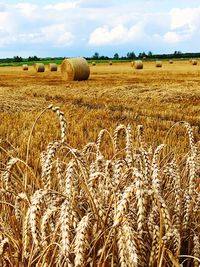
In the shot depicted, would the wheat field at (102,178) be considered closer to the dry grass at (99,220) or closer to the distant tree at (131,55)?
the dry grass at (99,220)

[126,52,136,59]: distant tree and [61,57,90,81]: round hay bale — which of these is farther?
[126,52,136,59]: distant tree

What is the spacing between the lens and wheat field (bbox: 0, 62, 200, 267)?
6.44ft

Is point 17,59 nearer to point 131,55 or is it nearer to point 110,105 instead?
point 131,55

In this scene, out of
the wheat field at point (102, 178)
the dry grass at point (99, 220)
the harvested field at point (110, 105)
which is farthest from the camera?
the harvested field at point (110, 105)

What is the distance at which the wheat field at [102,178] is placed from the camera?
1.96 metres

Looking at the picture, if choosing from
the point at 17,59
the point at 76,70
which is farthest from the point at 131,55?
the point at 76,70

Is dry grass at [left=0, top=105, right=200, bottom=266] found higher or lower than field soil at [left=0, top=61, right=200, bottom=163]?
higher

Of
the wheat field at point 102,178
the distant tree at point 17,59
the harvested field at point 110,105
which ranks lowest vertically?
the distant tree at point 17,59

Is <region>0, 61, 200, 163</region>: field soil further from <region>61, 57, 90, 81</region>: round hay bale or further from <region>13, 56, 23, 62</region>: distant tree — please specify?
<region>13, 56, 23, 62</region>: distant tree

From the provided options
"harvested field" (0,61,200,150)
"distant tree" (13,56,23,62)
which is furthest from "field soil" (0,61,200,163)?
"distant tree" (13,56,23,62)

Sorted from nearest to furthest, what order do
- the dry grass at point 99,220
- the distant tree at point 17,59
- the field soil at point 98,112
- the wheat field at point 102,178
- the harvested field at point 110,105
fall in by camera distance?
the dry grass at point 99,220 → the wheat field at point 102,178 → the field soil at point 98,112 → the harvested field at point 110,105 → the distant tree at point 17,59

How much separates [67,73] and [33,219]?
22.5 m

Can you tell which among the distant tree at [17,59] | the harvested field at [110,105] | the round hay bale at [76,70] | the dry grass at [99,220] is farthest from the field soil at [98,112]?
the distant tree at [17,59]

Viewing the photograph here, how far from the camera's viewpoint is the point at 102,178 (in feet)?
9.40
